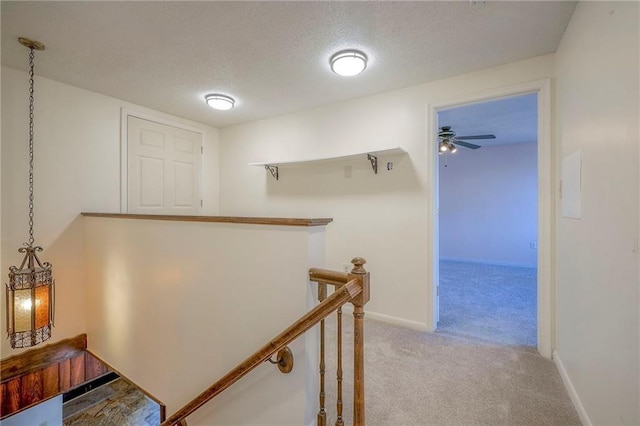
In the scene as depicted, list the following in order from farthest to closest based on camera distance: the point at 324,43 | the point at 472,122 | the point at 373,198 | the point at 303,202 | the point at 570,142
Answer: the point at 472,122 < the point at 303,202 < the point at 373,198 < the point at 324,43 < the point at 570,142

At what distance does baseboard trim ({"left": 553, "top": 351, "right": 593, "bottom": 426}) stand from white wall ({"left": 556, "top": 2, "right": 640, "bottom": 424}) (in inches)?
1.1

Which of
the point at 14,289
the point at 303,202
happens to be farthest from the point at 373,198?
the point at 14,289

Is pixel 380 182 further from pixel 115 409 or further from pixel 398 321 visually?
pixel 115 409

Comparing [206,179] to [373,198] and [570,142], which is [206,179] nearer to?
[373,198]

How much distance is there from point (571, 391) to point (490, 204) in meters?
4.90

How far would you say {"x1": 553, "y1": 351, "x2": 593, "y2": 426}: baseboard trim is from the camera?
4.75ft

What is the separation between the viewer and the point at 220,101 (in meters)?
3.06

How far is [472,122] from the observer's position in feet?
13.1

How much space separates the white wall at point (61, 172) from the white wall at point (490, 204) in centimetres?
615

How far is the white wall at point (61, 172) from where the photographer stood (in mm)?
2508

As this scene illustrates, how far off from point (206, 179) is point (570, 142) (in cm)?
409

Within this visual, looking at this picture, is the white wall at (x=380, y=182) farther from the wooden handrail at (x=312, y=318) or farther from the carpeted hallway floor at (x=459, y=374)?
the wooden handrail at (x=312, y=318)

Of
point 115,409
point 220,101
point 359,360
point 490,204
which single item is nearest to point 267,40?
point 220,101

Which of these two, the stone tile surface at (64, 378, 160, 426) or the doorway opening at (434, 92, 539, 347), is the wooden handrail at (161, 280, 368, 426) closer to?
the doorway opening at (434, 92, 539, 347)
